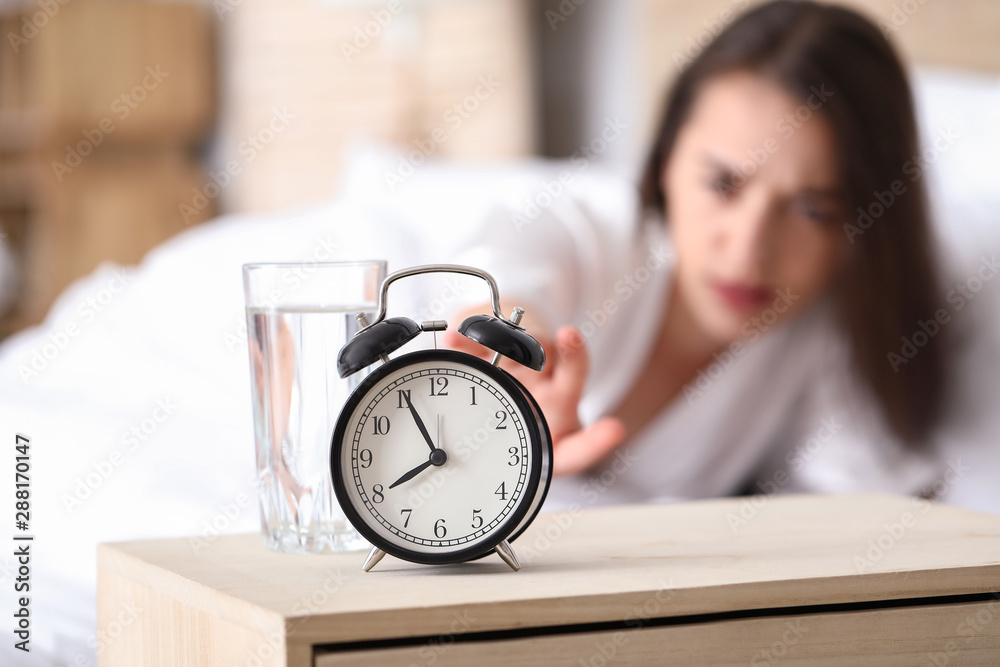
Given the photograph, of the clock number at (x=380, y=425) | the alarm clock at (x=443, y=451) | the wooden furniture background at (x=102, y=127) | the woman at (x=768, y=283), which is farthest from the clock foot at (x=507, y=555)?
the wooden furniture background at (x=102, y=127)

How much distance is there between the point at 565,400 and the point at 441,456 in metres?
0.27

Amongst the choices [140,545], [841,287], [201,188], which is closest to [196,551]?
[140,545]

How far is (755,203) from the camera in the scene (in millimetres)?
1411

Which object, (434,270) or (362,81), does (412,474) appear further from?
(362,81)

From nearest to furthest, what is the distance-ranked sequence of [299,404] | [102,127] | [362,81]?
[299,404] → [362,81] → [102,127]

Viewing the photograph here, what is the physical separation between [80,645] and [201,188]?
2762mm

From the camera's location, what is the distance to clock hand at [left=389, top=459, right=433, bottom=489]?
65 cm

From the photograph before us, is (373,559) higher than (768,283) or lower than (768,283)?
lower

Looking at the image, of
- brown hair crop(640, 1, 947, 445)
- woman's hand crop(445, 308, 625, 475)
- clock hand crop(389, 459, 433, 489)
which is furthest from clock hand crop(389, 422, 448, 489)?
brown hair crop(640, 1, 947, 445)

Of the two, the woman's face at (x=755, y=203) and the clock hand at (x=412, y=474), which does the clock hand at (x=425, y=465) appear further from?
the woman's face at (x=755, y=203)

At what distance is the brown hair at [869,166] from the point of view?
148 centimetres

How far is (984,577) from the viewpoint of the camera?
0.66 m

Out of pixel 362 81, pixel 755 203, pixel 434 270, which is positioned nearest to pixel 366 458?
pixel 434 270

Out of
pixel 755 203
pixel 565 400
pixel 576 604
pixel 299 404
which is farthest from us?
pixel 755 203
